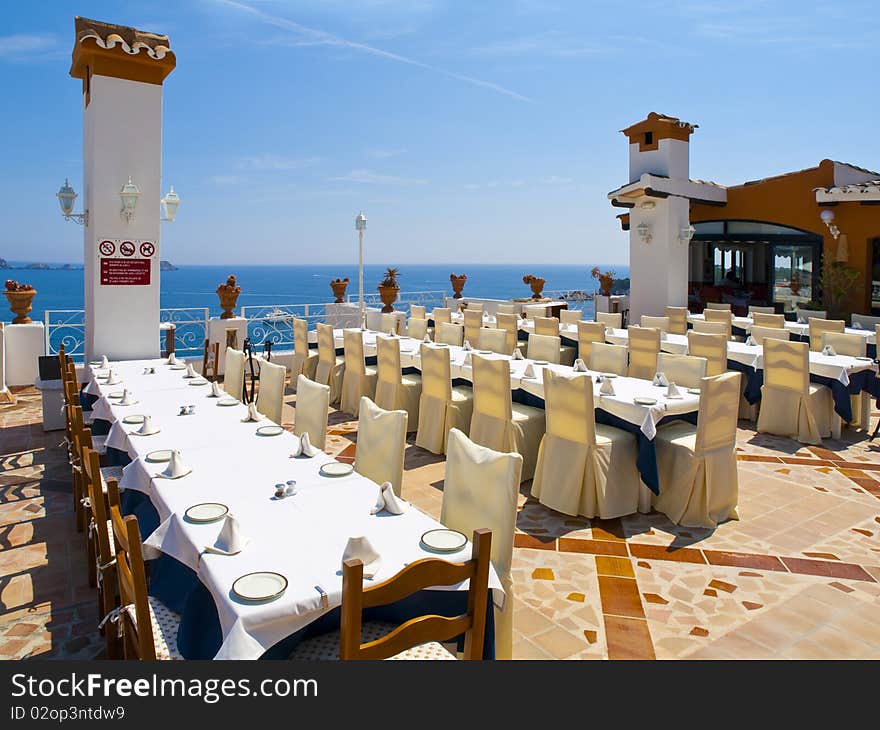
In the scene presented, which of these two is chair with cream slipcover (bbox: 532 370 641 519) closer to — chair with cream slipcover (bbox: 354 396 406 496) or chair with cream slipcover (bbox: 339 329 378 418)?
chair with cream slipcover (bbox: 354 396 406 496)

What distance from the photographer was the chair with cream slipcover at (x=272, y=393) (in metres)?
4.91

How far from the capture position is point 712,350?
22.8ft

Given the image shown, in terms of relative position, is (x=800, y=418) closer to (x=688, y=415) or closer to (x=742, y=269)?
(x=688, y=415)

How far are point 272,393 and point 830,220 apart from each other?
11.4 metres

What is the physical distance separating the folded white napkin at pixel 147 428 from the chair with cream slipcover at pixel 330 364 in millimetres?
4076

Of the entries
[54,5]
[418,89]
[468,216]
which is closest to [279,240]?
[468,216]

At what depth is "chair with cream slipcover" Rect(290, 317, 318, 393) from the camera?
872 centimetres

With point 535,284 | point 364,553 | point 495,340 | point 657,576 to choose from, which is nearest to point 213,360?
point 495,340

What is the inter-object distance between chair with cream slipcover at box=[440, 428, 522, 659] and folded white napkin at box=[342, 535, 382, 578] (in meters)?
0.56

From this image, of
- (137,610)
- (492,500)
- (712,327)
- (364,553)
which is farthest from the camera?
(712,327)

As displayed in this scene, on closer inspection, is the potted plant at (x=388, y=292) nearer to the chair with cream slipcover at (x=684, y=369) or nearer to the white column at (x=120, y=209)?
the white column at (x=120, y=209)

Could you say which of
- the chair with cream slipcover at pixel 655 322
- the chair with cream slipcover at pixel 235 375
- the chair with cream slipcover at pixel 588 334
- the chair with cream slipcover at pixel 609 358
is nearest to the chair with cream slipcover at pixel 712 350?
the chair with cream slipcover at pixel 609 358

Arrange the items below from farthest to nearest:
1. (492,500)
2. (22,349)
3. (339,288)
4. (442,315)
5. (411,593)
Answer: (339,288) < (442,315) < (22,349) < (492,500) < (411,593)

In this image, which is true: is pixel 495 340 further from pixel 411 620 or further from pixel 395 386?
pixel 411 620
